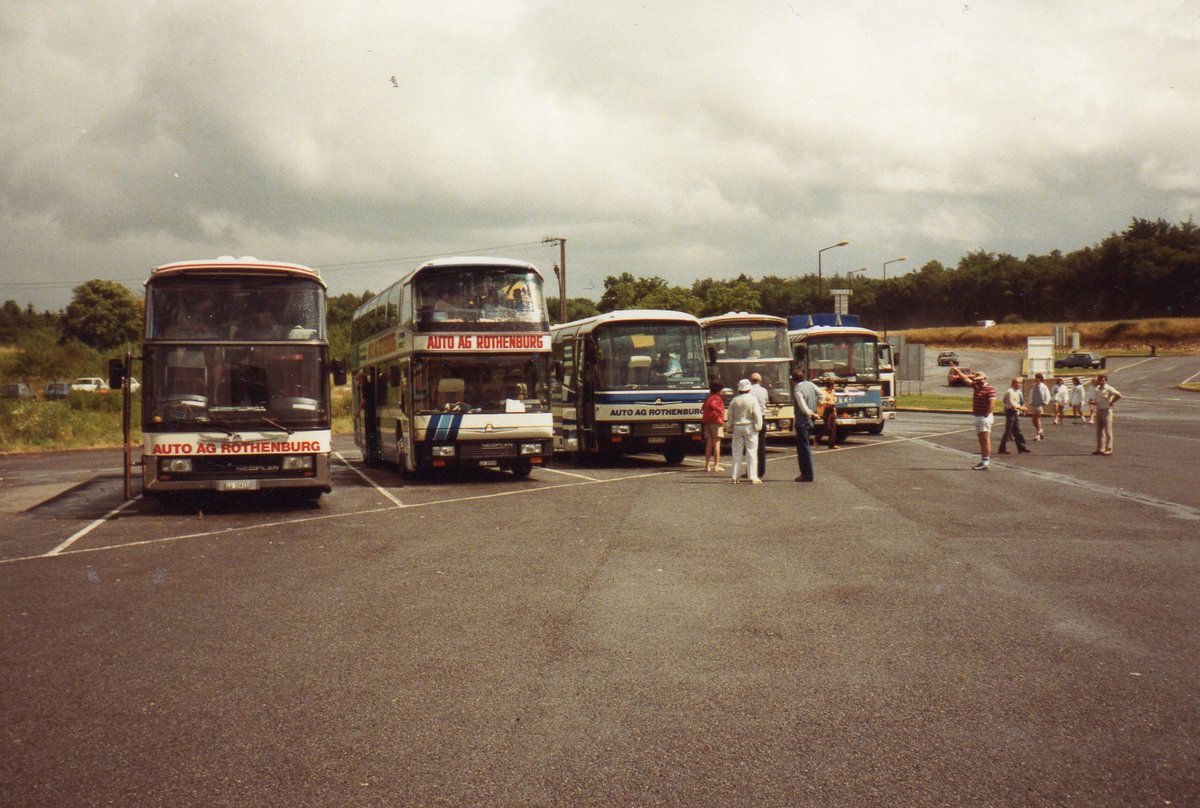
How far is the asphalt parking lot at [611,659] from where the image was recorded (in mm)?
4715

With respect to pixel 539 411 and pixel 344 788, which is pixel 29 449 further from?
pixel 344 788

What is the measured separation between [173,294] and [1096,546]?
39.3 feet

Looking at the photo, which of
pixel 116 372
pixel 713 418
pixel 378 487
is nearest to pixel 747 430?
pixel 713 418

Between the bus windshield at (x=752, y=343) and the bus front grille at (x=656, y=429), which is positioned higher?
the bus windshield at (x=752, y=343)

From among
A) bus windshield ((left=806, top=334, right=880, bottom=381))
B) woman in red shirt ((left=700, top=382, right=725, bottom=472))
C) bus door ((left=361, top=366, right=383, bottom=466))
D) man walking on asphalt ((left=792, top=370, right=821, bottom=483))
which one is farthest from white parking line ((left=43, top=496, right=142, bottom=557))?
bus windshield ((left=806, top=334, right=880, bottom=381))

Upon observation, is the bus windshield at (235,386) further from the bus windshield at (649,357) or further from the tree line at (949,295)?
the tree line at (949,295)

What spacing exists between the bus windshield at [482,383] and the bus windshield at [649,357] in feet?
10.1

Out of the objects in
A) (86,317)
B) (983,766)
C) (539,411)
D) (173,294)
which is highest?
(86,317)

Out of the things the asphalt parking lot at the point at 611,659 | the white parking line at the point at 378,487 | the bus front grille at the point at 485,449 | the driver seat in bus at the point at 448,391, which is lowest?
the asphalt parking lot at the point at 611,659

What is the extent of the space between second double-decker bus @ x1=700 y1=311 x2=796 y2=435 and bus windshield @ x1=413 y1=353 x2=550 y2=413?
9085 millimetres

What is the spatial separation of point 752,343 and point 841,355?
14.7 ft

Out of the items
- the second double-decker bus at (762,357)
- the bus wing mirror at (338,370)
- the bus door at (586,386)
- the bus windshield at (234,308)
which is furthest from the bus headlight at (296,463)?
the second double-decker bus at (762,357)

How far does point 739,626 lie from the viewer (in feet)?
25.1

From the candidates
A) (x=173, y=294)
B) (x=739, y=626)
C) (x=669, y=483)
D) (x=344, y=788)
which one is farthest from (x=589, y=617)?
(x=669, y=483)
